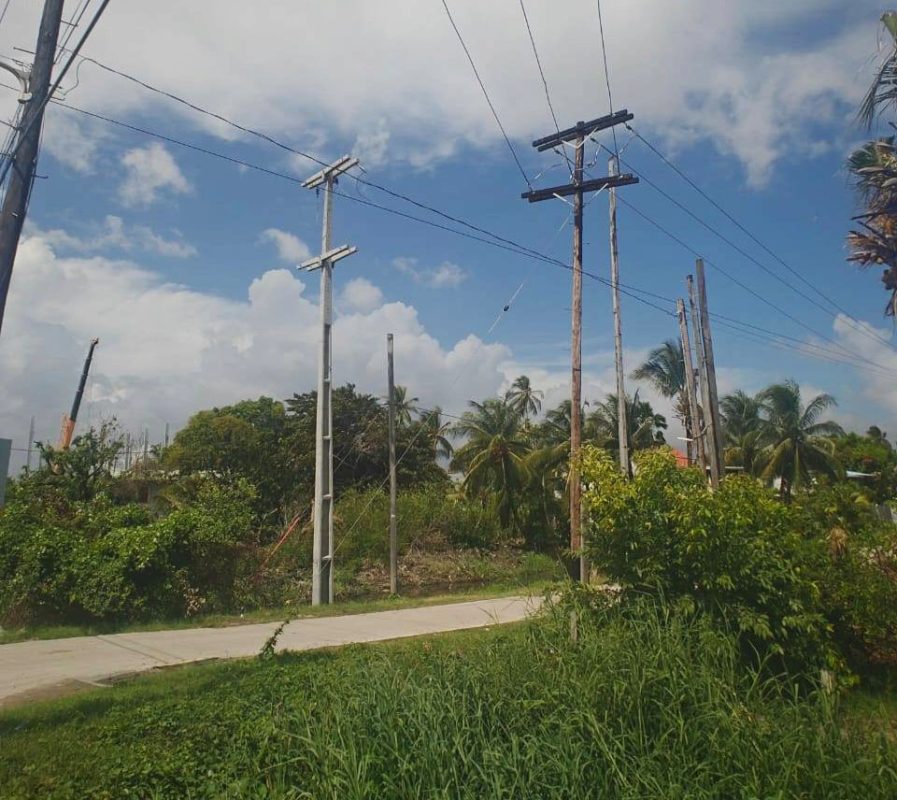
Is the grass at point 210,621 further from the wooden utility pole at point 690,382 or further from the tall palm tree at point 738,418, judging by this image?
the tall palm tree at point 738,418

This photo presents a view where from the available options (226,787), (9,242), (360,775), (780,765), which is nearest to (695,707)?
(780,765)

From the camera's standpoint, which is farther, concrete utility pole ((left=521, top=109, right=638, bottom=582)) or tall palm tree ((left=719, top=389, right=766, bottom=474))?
tall palm tree ((left=719, top=389, right=766, bottom=474))

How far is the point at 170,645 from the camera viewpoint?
1152cm

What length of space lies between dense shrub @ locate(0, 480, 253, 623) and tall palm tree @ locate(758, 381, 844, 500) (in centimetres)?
2777

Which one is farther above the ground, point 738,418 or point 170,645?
point 738,418

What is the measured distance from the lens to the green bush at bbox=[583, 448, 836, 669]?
26.3ft

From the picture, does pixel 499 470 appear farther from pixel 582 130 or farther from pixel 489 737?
pixel 489 737

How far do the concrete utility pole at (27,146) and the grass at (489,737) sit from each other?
11.8ft

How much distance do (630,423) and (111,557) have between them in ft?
91.2

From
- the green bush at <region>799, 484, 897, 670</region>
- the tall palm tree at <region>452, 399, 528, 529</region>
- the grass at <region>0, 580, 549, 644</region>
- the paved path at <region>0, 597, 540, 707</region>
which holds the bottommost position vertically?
the paved path at <region>0, 597, 540, 707</region>

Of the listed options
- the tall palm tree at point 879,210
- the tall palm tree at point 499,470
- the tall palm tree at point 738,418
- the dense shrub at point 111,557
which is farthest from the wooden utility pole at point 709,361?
the tall palm tree at point 738,418

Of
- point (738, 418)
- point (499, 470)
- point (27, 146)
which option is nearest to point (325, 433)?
point (27, 146)

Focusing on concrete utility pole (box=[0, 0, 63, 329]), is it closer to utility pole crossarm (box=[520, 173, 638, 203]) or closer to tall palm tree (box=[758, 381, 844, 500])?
utility pole crossarm (box=[520, 173, 638, 203])

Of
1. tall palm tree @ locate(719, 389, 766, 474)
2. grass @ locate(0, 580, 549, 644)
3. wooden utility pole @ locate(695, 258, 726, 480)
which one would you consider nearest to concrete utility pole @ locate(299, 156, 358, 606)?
grass @ locate(0, 580, 549, 644)
